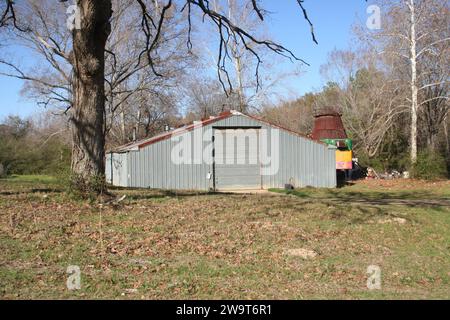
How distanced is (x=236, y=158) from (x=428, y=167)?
40.2 feet

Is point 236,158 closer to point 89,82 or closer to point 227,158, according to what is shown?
point 227,158

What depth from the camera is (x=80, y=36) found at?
33.7 feet

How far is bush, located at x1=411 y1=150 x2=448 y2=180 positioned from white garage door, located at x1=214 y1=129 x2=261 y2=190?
10532 millimetres

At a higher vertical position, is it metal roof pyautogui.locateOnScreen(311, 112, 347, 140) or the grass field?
metal roof pyautogui.locateOnScreen(311, 112, 347, 140)

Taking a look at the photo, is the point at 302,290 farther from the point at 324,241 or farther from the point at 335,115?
the point at 335,115

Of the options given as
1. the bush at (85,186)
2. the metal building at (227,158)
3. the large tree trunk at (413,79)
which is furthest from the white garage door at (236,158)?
the bush at (85,186)

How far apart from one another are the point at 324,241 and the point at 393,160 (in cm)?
2777

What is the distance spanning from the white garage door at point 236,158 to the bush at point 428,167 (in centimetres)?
1053

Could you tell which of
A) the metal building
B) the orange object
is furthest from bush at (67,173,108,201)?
the orange object

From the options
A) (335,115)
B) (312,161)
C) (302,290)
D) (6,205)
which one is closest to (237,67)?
(335,115)

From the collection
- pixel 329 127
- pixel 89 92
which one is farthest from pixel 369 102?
pixel 89 92

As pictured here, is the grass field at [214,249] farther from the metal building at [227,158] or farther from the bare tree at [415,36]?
the bare tree at [415,36]

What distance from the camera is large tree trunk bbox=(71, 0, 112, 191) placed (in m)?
10.3

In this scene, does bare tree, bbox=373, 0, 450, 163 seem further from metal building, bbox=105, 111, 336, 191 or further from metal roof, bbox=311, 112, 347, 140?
metal building, bbox=105, 111, 336, 191
